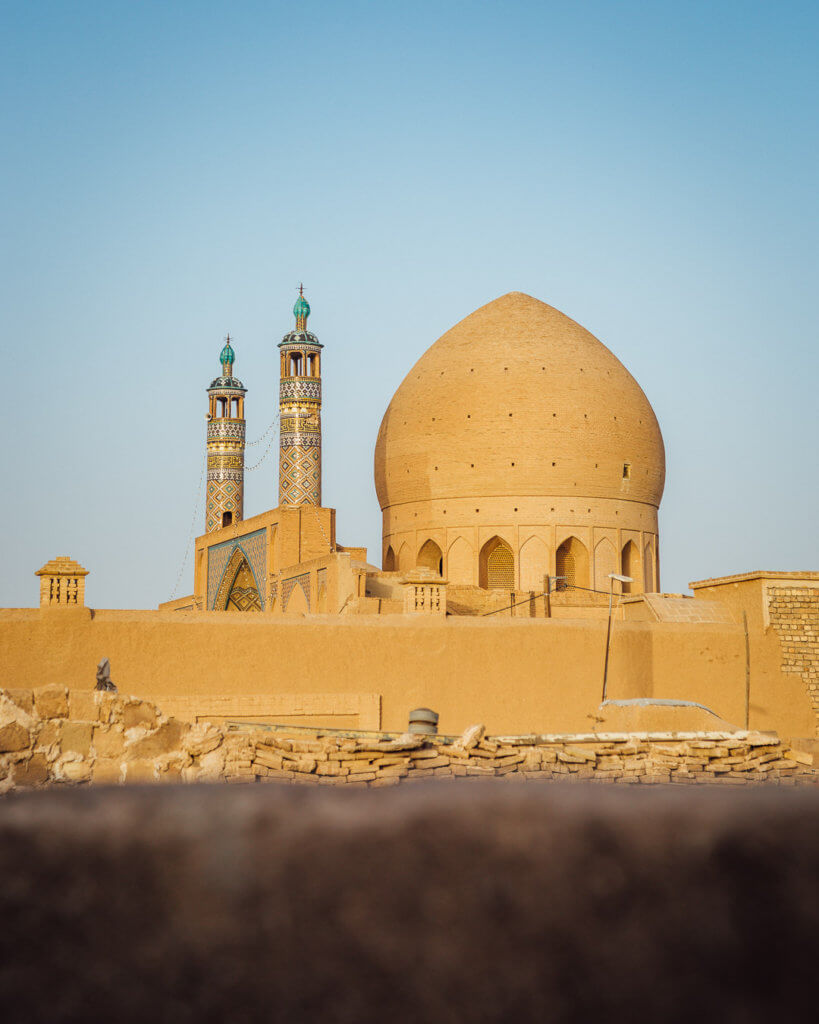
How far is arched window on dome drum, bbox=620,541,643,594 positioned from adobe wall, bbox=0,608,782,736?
943cm

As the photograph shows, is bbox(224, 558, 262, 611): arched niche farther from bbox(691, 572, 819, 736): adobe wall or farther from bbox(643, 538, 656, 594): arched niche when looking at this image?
bbox(691, 572, 819, 736): adobe wall

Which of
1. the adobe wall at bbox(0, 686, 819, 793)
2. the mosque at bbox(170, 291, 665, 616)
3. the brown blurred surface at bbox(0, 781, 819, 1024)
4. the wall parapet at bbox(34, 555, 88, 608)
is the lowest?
the adobe wall at bbox(0, 686, 819, 793)

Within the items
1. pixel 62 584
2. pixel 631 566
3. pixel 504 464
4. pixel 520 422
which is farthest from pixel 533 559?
pixel 62 584

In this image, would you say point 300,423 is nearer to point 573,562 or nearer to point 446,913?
point 573,562

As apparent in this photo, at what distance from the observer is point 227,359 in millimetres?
32188

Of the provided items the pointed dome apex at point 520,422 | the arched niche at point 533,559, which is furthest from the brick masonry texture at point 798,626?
the pointed dome apex at point 520,422

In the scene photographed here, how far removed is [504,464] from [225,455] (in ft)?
26.1

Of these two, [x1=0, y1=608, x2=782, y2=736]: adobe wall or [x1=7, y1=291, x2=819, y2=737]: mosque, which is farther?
[x1=7, y1=291, x2=819, y2=737]: mosque

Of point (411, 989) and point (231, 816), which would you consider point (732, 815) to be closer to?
point (411, 989)

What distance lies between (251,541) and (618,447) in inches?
314

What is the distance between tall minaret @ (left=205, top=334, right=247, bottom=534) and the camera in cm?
3033

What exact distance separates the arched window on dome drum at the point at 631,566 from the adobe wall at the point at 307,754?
727 inches

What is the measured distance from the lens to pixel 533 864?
1.36 m

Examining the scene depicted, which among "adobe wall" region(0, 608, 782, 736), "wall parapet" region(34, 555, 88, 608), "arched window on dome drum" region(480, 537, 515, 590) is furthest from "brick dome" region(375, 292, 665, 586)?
"wall parapet" region(34, 555, 88, 608)
